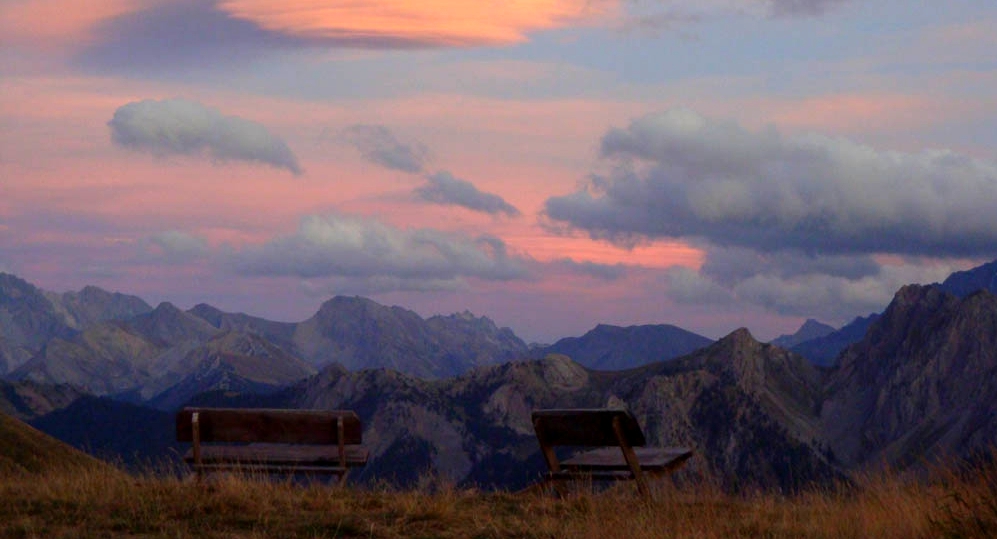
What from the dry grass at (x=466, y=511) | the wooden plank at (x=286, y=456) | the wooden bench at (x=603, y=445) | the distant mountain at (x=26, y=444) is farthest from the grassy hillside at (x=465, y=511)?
the distant mountain at (x=26, y=444)

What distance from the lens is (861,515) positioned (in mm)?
10133

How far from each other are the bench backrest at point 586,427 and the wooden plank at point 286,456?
258cm

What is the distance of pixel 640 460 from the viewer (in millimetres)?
13078

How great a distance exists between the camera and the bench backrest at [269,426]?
1406 centimetres

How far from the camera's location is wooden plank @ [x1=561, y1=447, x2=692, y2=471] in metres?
12.8

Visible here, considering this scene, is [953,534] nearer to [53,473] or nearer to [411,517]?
[411,517]

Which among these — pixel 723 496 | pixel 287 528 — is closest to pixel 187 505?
pixel 287 528

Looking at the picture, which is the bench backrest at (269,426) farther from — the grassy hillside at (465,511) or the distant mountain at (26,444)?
the distant mountain at (26,444)

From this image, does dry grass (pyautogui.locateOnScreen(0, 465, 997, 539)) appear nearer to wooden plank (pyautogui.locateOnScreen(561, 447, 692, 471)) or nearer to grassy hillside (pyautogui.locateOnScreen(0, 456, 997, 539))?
grassy hillside (pyautogui.locateOnScreen(0, 456, 997, 539))

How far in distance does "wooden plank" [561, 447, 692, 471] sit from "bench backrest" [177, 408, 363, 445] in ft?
9.75

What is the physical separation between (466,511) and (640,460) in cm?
302

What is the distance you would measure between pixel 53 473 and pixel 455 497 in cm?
553

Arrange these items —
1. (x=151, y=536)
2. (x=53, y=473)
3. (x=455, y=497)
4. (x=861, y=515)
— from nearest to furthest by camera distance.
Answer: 1. (x=151, y=536)
2. (x=861, y=515)
3. (x=455, y=497)
4. (x=53, y=473)

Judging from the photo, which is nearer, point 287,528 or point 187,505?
point 287,528
